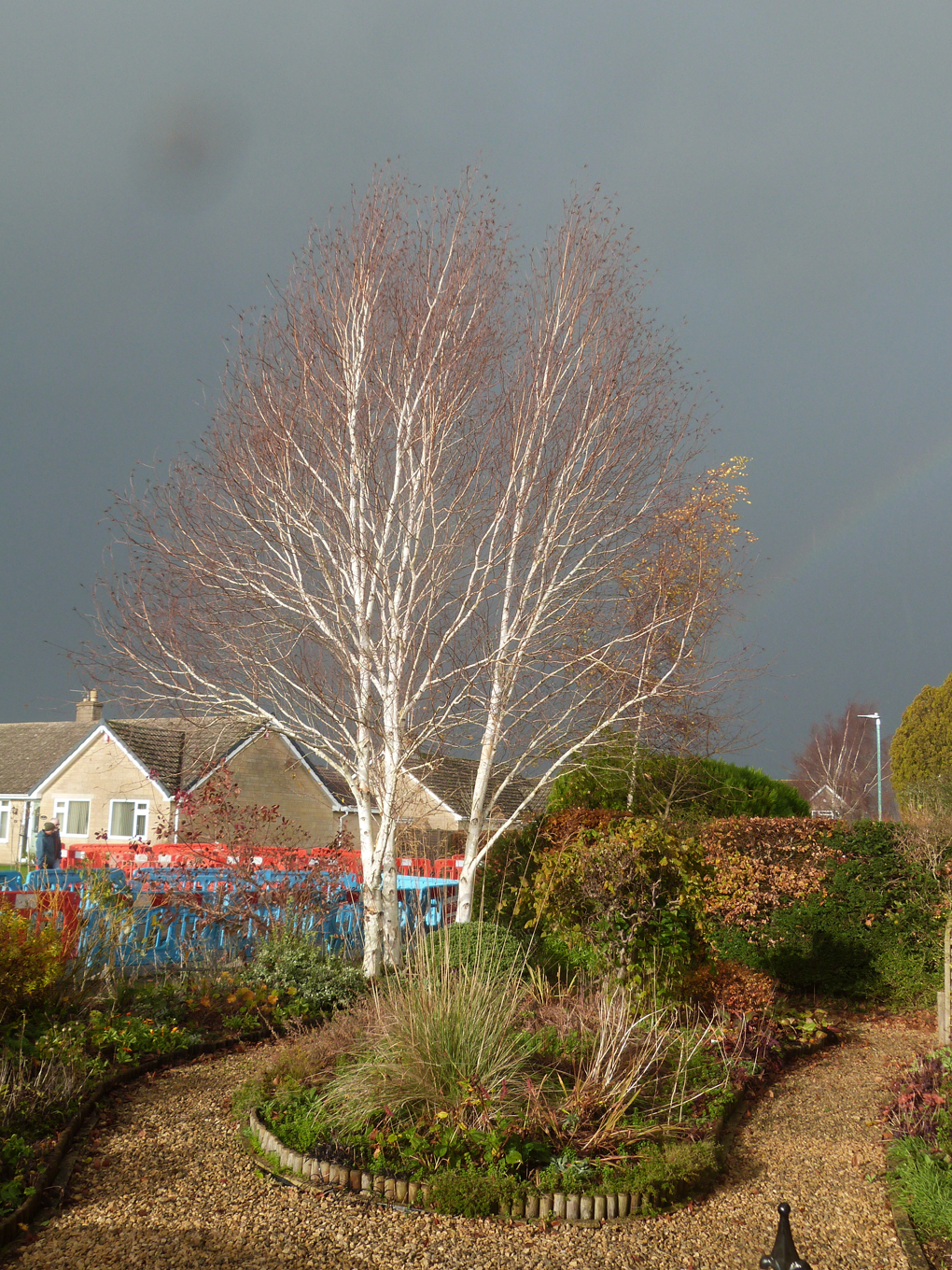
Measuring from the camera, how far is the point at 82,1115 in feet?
15.5

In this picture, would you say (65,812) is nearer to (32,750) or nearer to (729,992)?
(32,750)

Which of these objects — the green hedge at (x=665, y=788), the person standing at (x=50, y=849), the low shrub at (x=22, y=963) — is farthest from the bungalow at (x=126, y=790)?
the low shrub at (x=22, y=963)

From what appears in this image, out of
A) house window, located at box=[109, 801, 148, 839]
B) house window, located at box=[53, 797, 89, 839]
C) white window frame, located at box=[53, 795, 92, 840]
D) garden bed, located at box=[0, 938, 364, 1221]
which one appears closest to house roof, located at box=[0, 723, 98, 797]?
white window frame, located at box=[53, 795, 92, 840]

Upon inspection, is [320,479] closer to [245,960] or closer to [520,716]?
[520,716]

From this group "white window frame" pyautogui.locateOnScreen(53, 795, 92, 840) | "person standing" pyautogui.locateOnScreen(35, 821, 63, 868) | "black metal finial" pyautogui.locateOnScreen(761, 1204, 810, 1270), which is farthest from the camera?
"white window frame" pyautogui.locateOnScreen(53, 795, 92, 840)

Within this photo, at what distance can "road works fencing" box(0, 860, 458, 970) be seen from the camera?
7109 millimetres

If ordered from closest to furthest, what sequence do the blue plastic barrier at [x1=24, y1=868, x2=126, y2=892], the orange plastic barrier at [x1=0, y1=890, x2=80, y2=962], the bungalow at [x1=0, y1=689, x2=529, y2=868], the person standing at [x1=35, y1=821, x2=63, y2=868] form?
1. the orange plastic barrier at [x1=0, y1=890, x2=80, y2=962]
2. the blue plastic barrier at [x1=24, y1=868, x2=126, y2=892]
3. the person standing at [x1=35, y1=821, x2=63, y2=868]
4. the bungalow at [x1=0, y1=689, x2=529, y2=868]

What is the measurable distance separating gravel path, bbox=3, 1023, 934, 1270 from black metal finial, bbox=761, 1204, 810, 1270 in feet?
3.86

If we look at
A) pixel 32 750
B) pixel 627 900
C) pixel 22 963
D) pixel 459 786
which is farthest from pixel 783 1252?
pixel 32 750

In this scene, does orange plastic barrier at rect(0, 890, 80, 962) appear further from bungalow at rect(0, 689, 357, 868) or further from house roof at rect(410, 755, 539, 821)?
bungalow at rect(0, 689, 357, 868)

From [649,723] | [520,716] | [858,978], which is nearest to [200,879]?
[520,716]

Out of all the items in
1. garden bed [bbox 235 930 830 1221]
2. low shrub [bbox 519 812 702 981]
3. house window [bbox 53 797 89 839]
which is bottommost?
house window [bbox 53 797 89 839]

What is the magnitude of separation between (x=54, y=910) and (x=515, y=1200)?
14.1 ft

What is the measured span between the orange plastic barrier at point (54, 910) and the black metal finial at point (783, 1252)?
523cm
